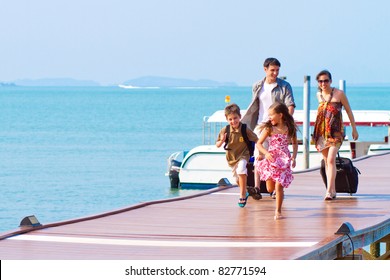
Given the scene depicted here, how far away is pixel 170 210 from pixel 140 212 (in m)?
0.39

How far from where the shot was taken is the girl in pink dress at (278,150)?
11820 mm

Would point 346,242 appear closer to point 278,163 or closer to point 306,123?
point 278,163

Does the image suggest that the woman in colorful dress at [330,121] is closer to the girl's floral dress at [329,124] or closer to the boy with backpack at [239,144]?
the girl's floral dress at [329,124]

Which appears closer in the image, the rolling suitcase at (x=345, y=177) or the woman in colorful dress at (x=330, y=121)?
the woman in colorful dress at (x=330, y=121)

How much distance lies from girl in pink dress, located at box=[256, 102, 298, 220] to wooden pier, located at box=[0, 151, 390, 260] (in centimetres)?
39

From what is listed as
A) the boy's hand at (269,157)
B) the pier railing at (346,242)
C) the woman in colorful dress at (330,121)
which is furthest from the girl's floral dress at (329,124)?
the pier railing at (346,242)

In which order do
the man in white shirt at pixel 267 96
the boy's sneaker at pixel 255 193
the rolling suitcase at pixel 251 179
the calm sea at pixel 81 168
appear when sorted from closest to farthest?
the man in white shirt at pixel 267 96 < the boy's sneaker at pixel 255 193 < the rolling suitcase at pixel 251 179 < the calm sea at pixel 81 168

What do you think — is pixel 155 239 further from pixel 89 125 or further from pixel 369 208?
pixel 89 125

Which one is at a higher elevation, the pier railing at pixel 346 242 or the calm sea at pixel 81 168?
the pier railing at pixel 346 242

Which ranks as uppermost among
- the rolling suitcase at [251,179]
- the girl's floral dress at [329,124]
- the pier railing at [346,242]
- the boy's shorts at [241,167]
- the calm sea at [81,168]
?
the girl's floral dress at [329,124]

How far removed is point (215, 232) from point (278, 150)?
5.08ft

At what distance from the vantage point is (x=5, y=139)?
6625 cm

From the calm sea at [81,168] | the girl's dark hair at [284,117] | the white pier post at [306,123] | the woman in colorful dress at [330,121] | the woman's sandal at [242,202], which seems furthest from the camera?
the calm sea at [81,168]

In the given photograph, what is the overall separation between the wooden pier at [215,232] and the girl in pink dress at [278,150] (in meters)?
0.39
